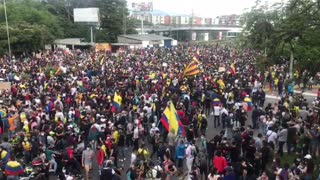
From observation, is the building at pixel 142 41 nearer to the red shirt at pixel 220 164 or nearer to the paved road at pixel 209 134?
the paved road at pixel 209 134

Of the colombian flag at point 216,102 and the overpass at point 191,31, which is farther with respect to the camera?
the overpass at point 191,31

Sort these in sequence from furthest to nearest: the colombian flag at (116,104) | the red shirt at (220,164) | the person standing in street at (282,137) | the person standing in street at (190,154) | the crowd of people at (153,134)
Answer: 1. the colombian flag at (116,104)
2. the person standing in street at (282,137)
3. the person standing in street at (190,154)
4. the crowd of people at (153,134)
5. the red shirt at (220,164)

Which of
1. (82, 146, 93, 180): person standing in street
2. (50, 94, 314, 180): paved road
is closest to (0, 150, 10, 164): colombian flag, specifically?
(50, 94, 314, 180): paved road

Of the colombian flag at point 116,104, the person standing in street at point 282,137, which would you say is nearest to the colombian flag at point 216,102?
the colombian flag at point 116,104

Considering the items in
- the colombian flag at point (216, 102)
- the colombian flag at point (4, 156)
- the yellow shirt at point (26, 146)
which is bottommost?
the yellow shirt at point (26, 146)

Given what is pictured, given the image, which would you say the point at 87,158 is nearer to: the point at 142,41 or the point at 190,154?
the point at 190,154

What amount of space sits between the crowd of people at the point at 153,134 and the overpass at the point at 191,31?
251 ft

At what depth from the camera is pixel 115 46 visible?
6144cm

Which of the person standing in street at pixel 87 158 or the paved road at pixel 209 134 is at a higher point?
the person standing in street at pixel 87 158

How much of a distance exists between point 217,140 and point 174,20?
17792 centimetres

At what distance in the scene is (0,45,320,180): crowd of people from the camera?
11578 millimetres

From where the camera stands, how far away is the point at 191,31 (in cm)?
11788

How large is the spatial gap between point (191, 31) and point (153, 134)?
105 metres

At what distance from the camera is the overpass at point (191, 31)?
109 m
